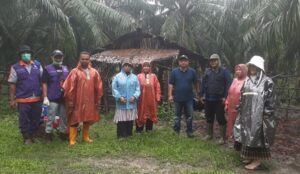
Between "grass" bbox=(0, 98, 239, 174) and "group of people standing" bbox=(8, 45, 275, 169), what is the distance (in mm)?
334

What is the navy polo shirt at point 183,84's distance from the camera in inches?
327

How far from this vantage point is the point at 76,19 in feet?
55.2

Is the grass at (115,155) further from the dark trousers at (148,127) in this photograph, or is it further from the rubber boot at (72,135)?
the dark trousers at (148,127)

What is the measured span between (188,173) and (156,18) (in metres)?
15.6

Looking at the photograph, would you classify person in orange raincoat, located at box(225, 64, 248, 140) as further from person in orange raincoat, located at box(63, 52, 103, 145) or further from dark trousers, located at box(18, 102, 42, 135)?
Answer: dark trousers, located at box(18, 102, 42, 135)

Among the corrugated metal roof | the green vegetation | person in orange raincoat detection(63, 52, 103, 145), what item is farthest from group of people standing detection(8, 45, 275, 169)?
the corrugated metal roof

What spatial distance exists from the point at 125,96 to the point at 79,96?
975 mm

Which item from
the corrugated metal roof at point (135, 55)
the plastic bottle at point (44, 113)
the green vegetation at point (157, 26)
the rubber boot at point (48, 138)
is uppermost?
the green vegetation at point (157, 26)

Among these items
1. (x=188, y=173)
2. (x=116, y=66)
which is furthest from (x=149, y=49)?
(x=188, y=173)

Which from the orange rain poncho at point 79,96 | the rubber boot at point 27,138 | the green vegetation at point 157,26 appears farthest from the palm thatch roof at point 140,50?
the rubber boot at point 27,138

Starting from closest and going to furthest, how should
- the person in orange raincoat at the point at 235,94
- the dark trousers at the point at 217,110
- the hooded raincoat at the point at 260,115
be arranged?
the hooded raincoat at the point at 260,115, the person in orange raincoat at the point at 235,94, the dark trousers at the point at 217,110

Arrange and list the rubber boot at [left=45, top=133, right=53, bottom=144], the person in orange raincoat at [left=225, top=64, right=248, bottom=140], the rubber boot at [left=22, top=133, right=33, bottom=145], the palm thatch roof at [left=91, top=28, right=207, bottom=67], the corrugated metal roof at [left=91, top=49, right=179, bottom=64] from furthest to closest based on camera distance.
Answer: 1. the palm thatch roof at [left=91, top=28, right=207, bottom=67]
2. the corrugated metal roof at [left=91, top=49, right=179, bottom=64]
3. the rubber boot at [left=45, top=133, right=53, bottom=144]
4. the rubber boot at [left=22, top=133, right=33, bottom=145]
5. the person in orange raincoat at [left=225, top=64, right=248, bottom=140]

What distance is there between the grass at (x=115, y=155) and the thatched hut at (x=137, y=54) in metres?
4.88

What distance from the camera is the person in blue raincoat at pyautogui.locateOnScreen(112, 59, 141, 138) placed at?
7.96 metres
